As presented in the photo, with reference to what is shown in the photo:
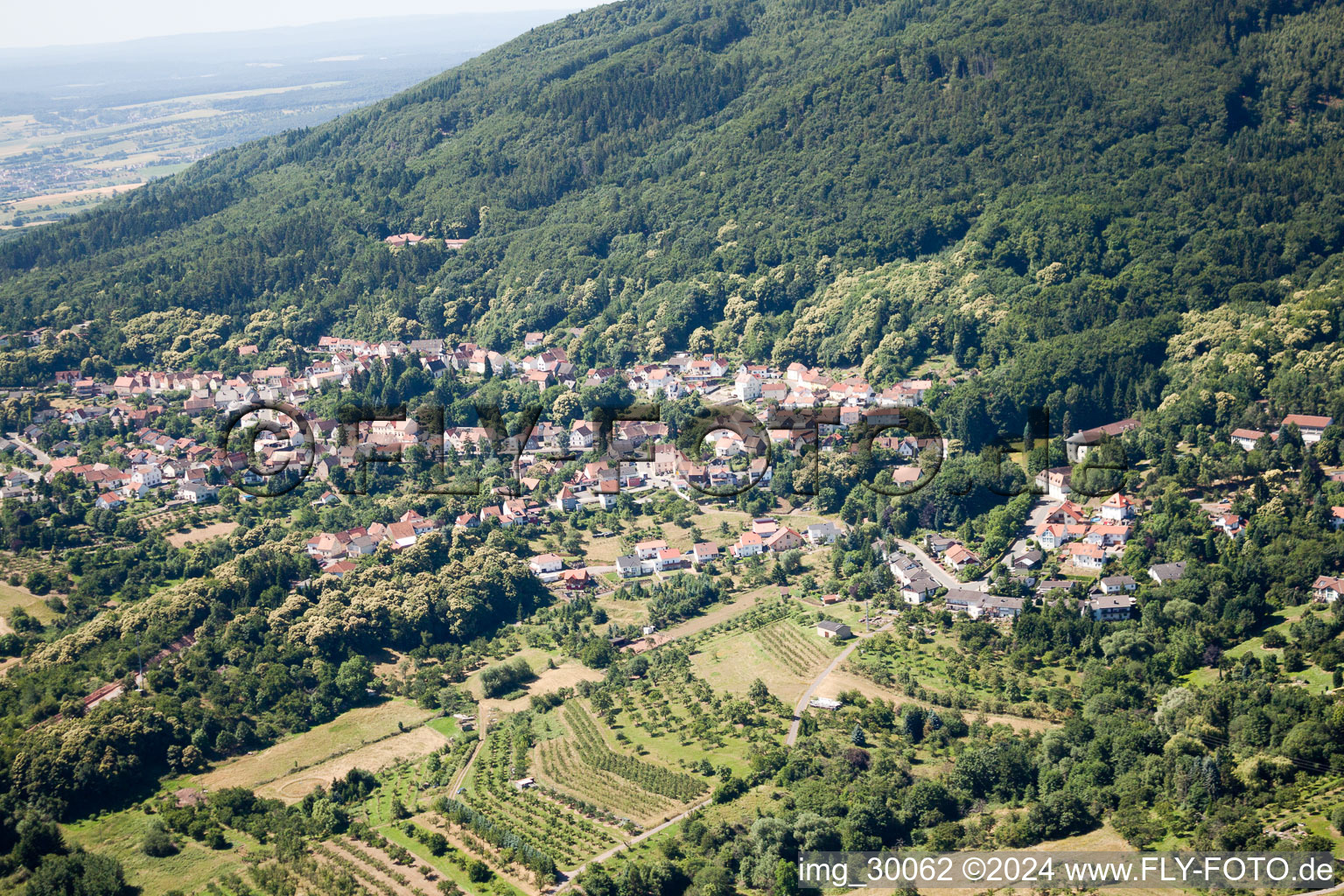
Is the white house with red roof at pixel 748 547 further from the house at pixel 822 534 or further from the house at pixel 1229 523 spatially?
the house at pixel 1229 523

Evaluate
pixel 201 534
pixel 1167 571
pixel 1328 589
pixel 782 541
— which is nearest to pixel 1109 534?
pixel 1167 571

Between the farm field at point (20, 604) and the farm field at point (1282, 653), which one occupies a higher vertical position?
the farm field at point (20, 604)

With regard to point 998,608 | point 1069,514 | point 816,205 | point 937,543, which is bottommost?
point 937,543

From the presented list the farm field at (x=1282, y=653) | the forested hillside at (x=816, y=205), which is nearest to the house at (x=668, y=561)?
the forested hillside at (x=816, y=205)

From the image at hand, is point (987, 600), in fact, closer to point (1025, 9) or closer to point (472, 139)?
point (1025, 9)

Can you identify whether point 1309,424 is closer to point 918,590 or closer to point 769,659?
point 918,590

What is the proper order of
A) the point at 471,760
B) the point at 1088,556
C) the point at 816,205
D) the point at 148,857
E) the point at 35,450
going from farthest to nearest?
the point at 816,205 < the point at 35,450 < the point at 1088,556 < the point at 471,760 < the point at 148,857
